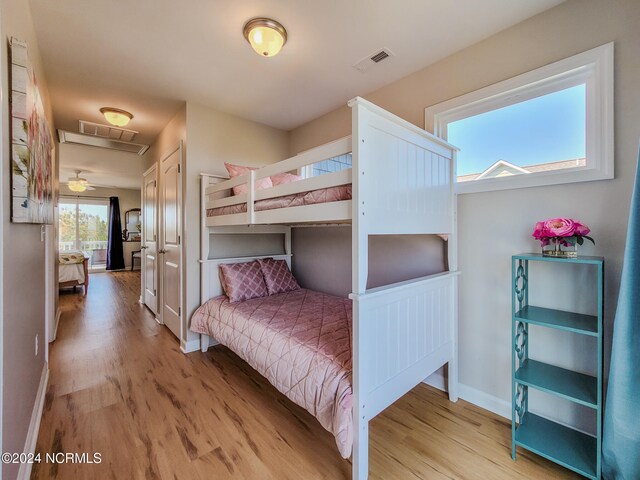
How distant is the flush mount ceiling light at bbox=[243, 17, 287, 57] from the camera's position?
5.74 feet

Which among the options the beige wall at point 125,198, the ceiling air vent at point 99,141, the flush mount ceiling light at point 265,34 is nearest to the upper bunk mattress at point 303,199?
the flush mount ceiling light at point 265,34

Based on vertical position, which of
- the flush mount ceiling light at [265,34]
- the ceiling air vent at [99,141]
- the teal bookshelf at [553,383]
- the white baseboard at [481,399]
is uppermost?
the ceiling air vent at [99,141]

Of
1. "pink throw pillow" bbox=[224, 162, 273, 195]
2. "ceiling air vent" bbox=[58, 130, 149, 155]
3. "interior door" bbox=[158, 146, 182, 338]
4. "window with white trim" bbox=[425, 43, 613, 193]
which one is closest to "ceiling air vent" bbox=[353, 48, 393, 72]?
"window with white trim" bbox=[425, 43, 613, 193]

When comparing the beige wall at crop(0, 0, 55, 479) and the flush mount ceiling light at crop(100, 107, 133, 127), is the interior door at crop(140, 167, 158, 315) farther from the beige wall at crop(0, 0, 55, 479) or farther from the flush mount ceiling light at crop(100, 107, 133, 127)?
the beige wall at crop(0, 0, 55, 479)

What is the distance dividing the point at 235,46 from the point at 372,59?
3.31 ft

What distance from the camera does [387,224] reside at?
56.7 inches

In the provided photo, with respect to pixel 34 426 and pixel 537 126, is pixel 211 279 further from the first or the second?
pixel 537 126

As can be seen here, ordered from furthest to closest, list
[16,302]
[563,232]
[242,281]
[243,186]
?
1. [242,281]
2. [243,186]
3. [563,232]
4. [16,302]

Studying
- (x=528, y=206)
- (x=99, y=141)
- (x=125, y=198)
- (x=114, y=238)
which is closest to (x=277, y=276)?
(x=528, y=206)

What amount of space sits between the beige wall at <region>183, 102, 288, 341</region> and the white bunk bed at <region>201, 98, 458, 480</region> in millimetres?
960

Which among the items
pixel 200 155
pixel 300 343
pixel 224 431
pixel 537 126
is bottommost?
pixel 224 431

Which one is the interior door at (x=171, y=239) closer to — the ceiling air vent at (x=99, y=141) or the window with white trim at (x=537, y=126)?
the ceiling air vent at (x=99, y=141)

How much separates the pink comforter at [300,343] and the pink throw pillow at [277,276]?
0.52 feet

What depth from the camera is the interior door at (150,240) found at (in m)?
3.83
